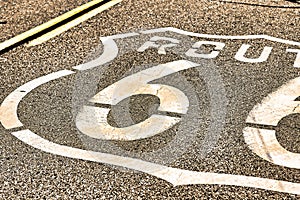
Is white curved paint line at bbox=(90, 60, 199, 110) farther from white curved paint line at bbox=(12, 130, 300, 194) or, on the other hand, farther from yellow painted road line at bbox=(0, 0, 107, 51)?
yellow painted road line at bbox=(0, 0, 107, 51)

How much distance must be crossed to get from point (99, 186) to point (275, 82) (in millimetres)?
2749

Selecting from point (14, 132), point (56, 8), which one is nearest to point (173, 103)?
point (14, 132)

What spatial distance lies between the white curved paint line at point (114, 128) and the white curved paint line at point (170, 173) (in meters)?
0.33

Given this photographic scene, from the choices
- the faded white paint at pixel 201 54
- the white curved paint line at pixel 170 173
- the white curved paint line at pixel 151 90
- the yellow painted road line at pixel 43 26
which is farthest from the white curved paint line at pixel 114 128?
the yellow painted road line at pixel 43 26

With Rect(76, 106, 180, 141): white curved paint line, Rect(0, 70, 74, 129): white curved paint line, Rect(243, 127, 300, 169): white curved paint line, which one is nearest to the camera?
Rect(243, 127, 300, 169): white curved paint line

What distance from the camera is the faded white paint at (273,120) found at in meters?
5.40

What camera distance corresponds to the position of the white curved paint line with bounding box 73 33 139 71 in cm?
737

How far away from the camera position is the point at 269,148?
5527mm

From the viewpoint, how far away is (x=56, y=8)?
9.56m

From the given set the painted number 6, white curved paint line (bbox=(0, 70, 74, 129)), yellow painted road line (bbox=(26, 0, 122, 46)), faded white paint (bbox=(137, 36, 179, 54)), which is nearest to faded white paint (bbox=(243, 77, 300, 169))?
the painted number 6

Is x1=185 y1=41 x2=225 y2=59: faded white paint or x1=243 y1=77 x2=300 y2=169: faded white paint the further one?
x1=185 y1=41 x2=225 y2=59: faded white paint

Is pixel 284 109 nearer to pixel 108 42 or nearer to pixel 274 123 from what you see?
pixel 274 123

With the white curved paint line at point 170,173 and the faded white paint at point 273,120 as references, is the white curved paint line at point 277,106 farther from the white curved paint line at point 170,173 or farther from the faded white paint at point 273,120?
the white curved paint line at point 170,173

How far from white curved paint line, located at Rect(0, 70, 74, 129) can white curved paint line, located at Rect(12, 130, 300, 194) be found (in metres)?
0.37
